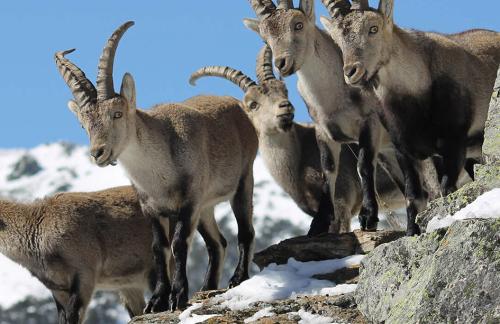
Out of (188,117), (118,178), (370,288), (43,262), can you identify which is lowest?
(370,288)

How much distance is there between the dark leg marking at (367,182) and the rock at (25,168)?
148m

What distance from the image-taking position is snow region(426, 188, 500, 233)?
861 centimetres

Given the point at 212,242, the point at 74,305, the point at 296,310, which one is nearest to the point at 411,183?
the point at 296,310

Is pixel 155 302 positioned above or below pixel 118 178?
below

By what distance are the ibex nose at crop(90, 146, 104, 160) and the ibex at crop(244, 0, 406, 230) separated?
227 centimetres

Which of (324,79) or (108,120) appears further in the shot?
(324,79)

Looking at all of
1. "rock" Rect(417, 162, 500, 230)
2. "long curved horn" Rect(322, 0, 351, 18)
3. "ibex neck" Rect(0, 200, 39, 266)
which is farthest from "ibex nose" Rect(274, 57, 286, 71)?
"rock" Rect(417, 162, 500, 230)

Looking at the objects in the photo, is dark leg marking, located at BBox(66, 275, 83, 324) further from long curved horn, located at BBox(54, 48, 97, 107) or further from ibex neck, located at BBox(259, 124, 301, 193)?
ibex neck, located at BBox(259, 124, 301, 193)

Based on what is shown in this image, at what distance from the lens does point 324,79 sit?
14.6m

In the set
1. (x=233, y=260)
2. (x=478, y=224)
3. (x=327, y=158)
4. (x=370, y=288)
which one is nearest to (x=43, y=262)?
(x=327, y=158)

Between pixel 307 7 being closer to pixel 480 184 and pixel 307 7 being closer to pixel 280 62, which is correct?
pixel 280 62

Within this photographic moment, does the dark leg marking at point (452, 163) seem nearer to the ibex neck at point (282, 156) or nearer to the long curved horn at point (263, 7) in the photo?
the long curved horn at point (263, 7)

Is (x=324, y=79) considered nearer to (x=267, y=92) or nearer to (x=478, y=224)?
(x=267, y=92)

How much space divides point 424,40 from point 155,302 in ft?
13.2
